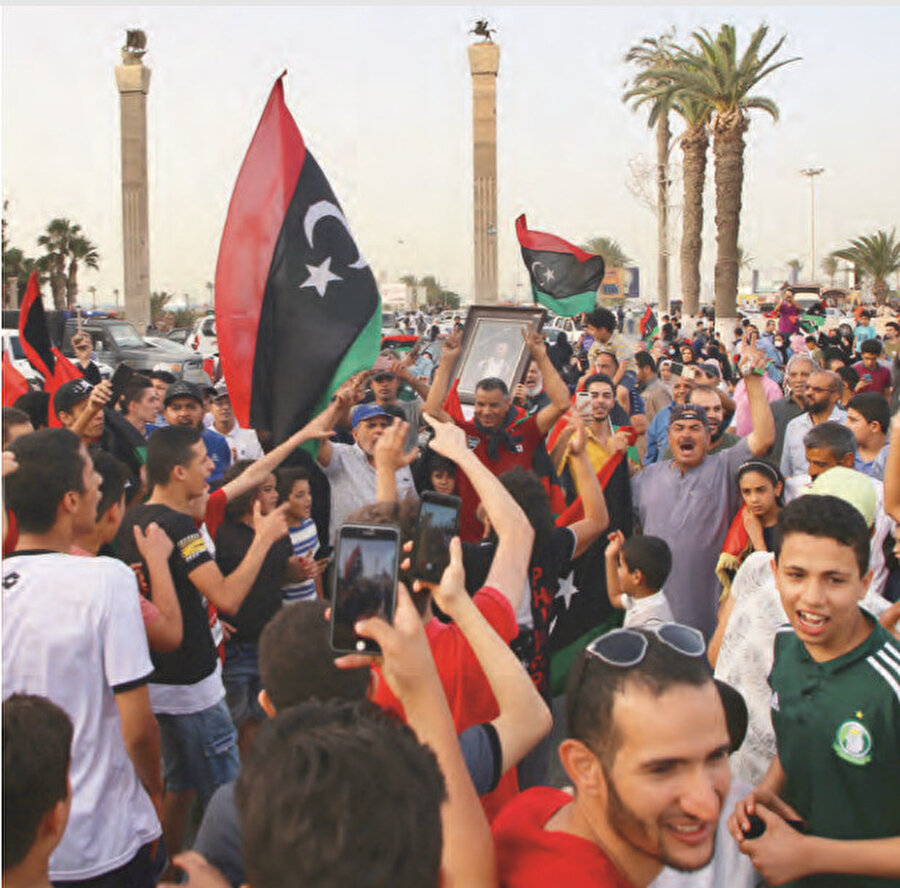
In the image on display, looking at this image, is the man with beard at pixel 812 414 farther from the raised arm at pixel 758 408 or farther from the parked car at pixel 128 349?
the parked car at pixel 128 349

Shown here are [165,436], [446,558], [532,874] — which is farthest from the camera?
[165,436]

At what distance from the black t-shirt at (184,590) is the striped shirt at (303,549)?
35.8 inches

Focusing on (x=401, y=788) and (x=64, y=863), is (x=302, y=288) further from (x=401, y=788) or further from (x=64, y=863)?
(x=401, y=788)

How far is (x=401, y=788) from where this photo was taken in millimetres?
1382

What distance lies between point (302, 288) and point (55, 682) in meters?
3.17

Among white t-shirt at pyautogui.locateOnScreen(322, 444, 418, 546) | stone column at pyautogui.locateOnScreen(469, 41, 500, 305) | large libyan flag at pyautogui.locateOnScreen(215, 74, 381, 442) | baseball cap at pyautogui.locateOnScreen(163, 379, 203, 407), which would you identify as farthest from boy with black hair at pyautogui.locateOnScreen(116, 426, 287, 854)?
stone column at pyautogui.locateOnScreen(469, 41, 500, 305)

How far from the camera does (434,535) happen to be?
264cm

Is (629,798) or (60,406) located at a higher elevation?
(60,406)

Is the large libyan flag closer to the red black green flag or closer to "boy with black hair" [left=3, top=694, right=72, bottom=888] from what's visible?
"boy with black hair" [left=3, top=694, right=72, bottom=888]

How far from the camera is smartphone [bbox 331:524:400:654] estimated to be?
2.21 m

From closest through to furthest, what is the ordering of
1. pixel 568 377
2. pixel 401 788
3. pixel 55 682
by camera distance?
pixel 401 788, pixel 55 682, pixel 568 377

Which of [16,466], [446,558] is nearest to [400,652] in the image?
[446,558]

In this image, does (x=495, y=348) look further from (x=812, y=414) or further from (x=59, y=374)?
(x=59, y=374)

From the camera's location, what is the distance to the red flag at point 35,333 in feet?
23.9
